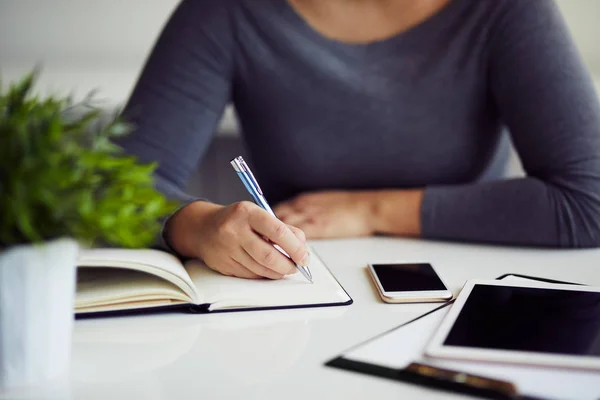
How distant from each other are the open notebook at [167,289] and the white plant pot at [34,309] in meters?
0.11

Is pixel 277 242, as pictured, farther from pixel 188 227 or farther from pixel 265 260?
pixel 188 227

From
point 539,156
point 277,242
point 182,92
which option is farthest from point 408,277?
point 182,92

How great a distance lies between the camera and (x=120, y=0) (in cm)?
175

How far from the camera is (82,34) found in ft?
5.77

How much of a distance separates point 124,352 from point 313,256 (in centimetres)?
33

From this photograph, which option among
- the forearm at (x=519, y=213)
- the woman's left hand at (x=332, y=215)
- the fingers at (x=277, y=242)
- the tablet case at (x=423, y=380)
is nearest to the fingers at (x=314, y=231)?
the woman's left hand at (x=332, y=215)

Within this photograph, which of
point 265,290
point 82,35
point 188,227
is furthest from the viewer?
point 82,35

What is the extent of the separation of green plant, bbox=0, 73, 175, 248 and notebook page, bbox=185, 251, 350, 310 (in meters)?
0.20

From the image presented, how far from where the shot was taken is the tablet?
0.54 m

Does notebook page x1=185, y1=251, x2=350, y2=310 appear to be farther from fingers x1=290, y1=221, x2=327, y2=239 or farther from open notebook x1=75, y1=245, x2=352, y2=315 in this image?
fingers x1=290, y1=221, x2=327, y2=239

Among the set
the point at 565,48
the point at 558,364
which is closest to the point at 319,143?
the point at 565,48

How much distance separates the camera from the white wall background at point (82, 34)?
173cm

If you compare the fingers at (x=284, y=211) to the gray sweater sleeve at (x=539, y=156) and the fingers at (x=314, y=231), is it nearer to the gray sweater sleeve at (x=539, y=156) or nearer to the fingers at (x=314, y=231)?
the fingers at (x=314, y=231)

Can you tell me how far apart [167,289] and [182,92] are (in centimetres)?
54
